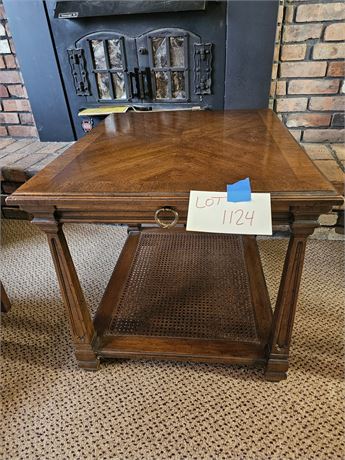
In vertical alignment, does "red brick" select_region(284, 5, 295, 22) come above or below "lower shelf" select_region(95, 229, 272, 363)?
above

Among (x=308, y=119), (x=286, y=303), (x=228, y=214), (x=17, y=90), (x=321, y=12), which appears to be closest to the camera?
(x=228, y=214)

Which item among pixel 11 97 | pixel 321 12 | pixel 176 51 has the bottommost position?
pixel 11 97

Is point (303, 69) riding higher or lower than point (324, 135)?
higher

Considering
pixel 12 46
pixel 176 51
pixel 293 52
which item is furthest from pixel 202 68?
pixel 12 46

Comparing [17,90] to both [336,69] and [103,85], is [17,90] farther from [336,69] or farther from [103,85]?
[336,69]

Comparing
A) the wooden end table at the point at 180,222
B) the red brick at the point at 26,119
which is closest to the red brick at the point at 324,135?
the wooden end table at the point at 180,222

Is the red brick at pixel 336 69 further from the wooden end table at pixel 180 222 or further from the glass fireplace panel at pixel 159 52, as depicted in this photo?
the glass fireplace panel at pixel 159 52

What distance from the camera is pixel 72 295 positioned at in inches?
34.1

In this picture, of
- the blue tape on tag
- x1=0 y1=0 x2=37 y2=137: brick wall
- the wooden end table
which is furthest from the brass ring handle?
x1=0 y1=0 x2=37 y2=137: brick wall

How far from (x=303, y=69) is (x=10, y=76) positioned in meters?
1.57

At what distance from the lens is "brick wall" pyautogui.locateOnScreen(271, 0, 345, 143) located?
4.50 ft

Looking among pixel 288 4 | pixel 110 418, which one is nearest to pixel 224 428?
pixel 110 418

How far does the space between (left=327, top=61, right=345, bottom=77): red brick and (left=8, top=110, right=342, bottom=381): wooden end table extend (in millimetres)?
515

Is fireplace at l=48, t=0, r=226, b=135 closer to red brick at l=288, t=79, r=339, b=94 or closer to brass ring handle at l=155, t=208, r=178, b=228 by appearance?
red brick at l=288, t=79, r=339, b=94
